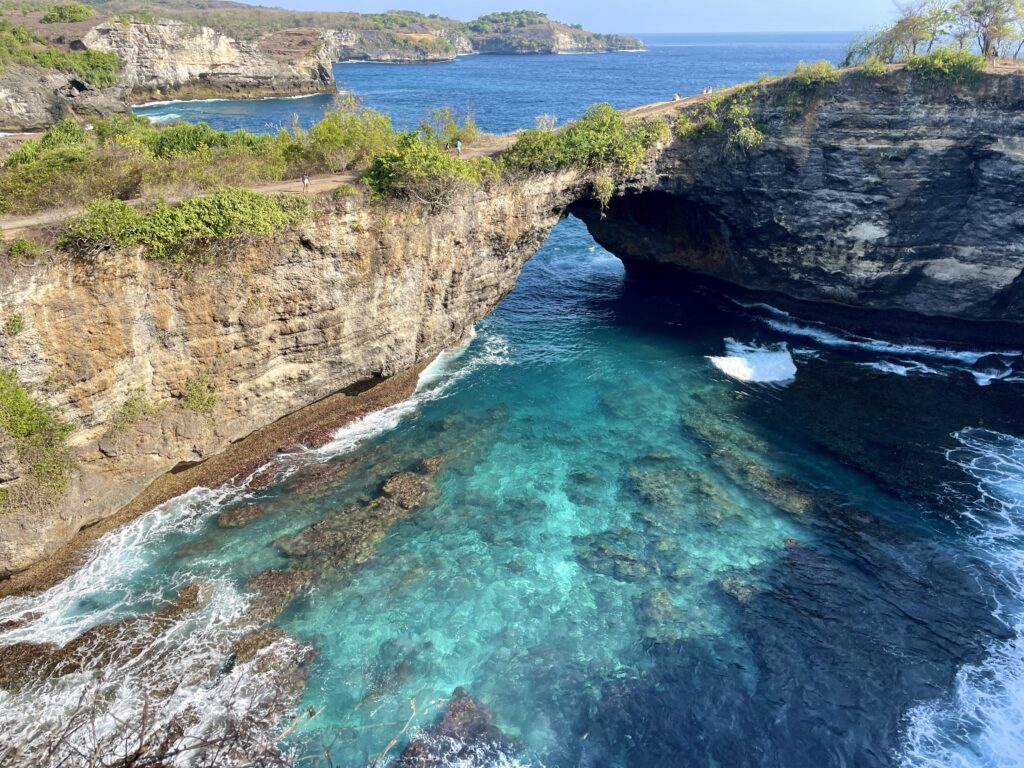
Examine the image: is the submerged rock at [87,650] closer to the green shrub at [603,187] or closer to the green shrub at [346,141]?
the green shrub at [346,141]

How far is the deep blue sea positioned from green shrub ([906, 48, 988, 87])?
512 inches

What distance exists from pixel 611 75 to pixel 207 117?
75305 millimetres

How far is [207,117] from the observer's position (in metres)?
78.4

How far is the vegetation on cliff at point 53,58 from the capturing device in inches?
2694

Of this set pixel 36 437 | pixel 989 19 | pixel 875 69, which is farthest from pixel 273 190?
pixel 989 19

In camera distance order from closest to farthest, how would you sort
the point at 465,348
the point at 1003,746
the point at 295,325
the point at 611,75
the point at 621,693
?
the point at 1003,746, the point at 621,693, the point at 295,325, the point at 465,348, the point at 611,75

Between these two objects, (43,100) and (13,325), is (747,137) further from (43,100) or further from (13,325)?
(43,100)

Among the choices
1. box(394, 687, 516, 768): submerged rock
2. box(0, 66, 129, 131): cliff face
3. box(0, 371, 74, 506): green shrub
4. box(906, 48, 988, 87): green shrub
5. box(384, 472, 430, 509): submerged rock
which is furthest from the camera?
box(0, 66, 129, 131): cliff face

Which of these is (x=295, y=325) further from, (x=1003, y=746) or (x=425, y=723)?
(x=1003, y=746)

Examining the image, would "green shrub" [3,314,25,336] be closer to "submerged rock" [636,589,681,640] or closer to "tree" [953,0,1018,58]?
"submerged rock" [636,589,681,640]

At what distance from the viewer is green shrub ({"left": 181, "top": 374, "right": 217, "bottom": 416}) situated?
21.2m

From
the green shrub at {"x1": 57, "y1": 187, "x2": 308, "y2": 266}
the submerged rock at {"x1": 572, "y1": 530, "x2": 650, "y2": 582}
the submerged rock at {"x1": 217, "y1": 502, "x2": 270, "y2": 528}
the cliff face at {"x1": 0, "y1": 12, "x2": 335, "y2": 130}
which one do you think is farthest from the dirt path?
the cliff face at {"x1": 0, "y1": 12, "x2": 335, "y2": 130}

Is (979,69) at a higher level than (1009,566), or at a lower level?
higher

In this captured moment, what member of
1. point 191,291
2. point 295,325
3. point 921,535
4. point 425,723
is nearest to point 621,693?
point 425,723
